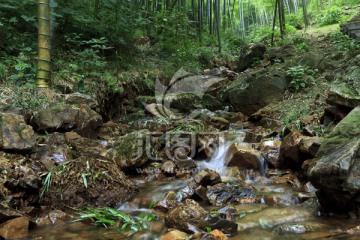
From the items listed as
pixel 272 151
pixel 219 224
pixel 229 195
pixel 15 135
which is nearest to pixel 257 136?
pixel 272 151

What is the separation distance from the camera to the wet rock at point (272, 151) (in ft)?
15.2

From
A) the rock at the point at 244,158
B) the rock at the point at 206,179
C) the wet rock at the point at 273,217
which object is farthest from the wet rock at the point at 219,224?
the rock at the point at 244,158

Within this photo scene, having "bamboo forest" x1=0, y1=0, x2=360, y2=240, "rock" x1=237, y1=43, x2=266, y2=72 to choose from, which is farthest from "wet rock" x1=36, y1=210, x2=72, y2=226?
"rock" x1=237, y1=43, x2=266, y2=72

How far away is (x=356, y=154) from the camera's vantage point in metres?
2.91

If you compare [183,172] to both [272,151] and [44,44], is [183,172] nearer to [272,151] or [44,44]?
[272,151]

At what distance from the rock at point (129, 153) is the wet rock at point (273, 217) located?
2.12 metres

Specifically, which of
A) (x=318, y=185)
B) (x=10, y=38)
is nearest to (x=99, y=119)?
(x=10, y=38)

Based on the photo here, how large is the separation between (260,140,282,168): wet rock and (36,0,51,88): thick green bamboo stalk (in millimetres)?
3949

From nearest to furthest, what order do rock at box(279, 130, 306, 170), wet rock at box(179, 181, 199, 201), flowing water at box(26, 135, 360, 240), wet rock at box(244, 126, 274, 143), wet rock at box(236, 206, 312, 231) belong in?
flowing water at box(26, 135, 360, 240)
wet rock at box(236, 206, 312, 231)
wet rock at box(179, 181, 199, 201)
rock at box(279, 130, 306, 170)
wet rock at box(244, 126, 274, 143)

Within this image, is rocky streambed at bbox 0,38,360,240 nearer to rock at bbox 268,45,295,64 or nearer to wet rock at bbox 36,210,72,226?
wet rock at bbox 36,210,72,226

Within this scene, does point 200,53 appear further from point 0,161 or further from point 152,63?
point 0,161

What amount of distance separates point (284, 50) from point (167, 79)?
450cm

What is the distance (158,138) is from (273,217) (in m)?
2.71

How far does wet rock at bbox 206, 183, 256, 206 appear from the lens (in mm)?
3584
